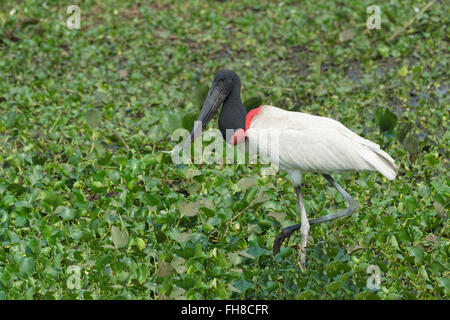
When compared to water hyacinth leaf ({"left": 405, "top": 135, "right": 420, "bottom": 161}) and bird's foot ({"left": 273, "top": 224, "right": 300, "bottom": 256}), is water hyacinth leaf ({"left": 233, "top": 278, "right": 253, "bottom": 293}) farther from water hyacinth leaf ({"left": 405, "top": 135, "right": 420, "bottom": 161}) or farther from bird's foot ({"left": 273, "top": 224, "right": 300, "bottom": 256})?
water hyacinth leaf ({"left": 405, "top": 135, "right": 420, "bottom": 161})

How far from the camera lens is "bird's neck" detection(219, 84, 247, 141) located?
420 centimetres

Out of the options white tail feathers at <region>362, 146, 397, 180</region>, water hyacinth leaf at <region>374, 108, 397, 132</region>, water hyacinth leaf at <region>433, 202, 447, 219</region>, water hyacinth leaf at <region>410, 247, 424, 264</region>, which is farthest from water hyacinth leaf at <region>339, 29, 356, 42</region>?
water hyacinth leaf at <region>410, 247, 424, 264</region>

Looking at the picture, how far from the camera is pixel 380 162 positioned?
3801 millimetres

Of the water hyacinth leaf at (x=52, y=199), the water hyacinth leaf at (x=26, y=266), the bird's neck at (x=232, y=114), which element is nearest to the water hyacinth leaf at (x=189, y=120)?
the bird's neck at (x=232, y=114)

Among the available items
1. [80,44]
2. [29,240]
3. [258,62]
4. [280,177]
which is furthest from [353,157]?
[80,44]

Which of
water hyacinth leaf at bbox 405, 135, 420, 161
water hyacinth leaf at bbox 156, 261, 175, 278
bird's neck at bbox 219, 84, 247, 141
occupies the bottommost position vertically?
water hyacinth leaf at bbox 156, 261, 175, 278

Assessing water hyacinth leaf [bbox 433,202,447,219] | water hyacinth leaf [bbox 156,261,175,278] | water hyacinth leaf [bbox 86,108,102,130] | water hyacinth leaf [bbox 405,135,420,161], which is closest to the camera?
water hyacinth leaf [bbox 156,261,175,278]

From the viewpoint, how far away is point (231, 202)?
434 cm

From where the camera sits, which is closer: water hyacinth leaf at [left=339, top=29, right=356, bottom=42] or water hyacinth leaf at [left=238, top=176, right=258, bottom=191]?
water hyacinth leaf at [left=238, top=176, right=258, bottom=191]

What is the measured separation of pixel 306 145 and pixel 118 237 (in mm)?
1175

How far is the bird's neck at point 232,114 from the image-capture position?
4.20 m

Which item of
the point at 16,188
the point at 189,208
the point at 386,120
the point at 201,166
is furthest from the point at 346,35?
the point at 16,188
